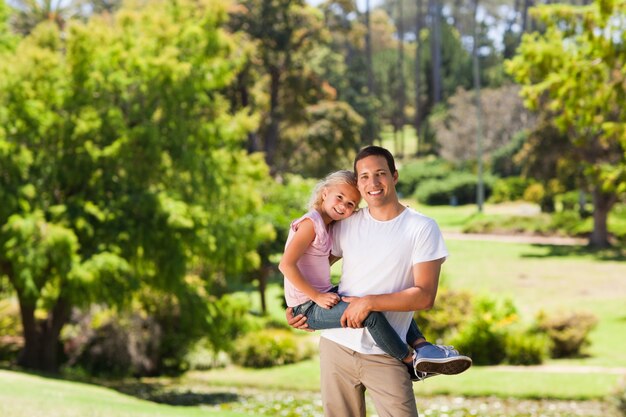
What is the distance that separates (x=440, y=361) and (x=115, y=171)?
17.5m

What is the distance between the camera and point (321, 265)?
15.4 feet

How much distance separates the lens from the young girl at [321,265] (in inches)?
177

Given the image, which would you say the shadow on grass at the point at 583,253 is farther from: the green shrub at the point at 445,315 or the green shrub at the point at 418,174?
the green shrub at the point at 418,174

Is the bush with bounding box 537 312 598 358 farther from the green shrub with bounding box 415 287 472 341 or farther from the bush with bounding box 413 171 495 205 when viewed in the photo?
the bush with bounding box 413 171 495 205

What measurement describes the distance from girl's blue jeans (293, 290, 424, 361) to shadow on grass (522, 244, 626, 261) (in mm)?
33355

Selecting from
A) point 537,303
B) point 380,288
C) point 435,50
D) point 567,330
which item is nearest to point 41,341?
point 567,330

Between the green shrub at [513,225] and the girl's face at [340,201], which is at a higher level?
the girl's face at [340,201]

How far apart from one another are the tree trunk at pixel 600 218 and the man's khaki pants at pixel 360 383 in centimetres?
3510

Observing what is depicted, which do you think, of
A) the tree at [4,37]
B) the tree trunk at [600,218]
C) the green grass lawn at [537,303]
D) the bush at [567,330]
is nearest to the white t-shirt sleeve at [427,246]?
the green grass lawn at [537,303]

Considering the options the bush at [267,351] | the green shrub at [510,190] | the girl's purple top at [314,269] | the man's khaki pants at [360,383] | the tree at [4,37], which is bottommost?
the bush at [267,351]

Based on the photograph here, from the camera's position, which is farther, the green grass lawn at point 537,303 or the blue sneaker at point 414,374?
the green grass lawn at point 537,303

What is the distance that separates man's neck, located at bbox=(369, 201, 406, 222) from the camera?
4.56m

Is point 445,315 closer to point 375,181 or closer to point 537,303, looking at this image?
point 537,303

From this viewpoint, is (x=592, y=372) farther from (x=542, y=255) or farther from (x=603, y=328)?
(x=542, y=255)
